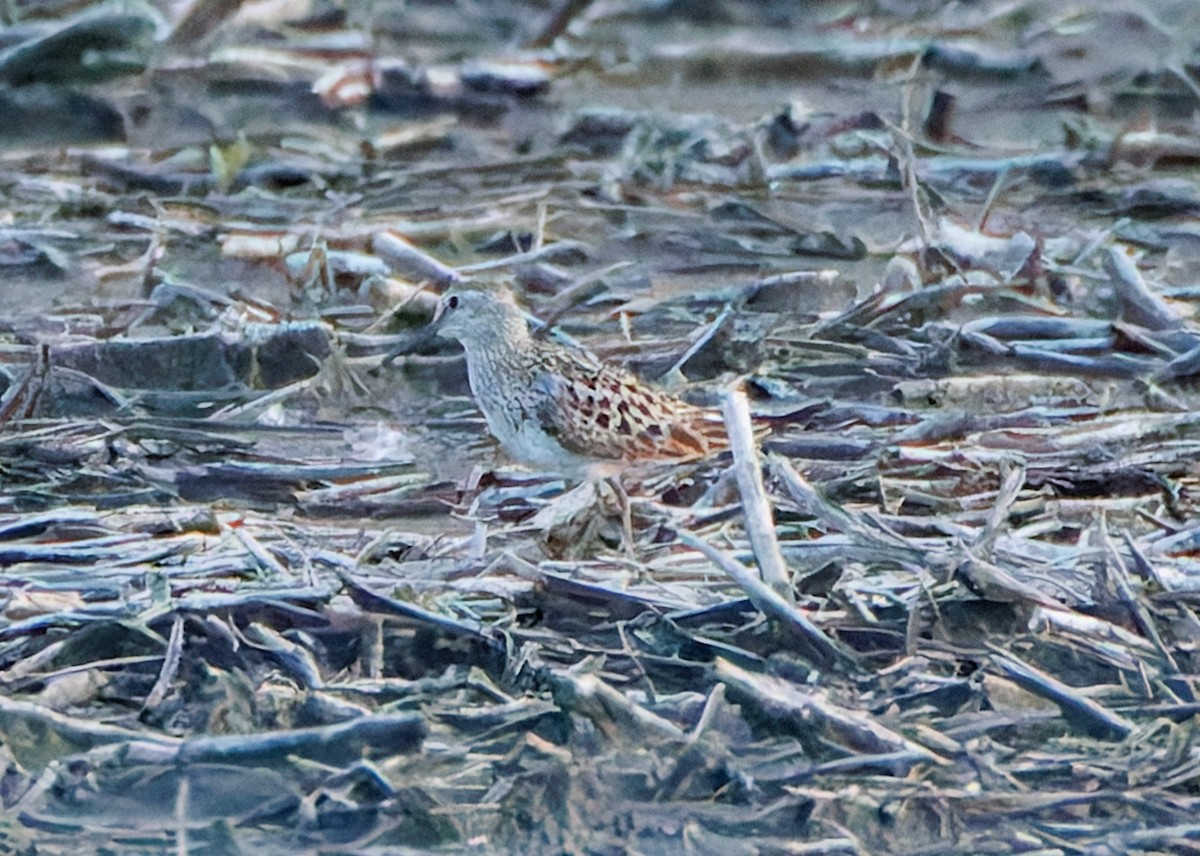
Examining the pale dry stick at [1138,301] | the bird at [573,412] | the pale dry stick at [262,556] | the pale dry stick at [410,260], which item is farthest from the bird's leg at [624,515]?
the pale dry stick at [1138,301]

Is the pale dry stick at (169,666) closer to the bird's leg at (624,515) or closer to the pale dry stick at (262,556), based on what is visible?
the pale dry stick at (262,556)

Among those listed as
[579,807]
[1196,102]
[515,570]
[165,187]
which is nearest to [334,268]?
[165,187]

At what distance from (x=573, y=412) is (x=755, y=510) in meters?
0.98

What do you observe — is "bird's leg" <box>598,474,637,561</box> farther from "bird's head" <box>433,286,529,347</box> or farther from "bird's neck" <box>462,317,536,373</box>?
"bird's head" <box>433,286,529,347</box>

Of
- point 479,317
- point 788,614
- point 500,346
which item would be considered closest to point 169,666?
point 788,614

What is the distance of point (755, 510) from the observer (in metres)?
3.91

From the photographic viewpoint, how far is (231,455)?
5184 millimetres

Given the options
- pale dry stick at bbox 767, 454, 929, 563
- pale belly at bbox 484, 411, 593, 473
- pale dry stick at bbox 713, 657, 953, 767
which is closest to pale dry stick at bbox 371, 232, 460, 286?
pale belly at bbox 484, 411, 593, 473

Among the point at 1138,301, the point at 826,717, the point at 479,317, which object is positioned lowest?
the point at 1138,301

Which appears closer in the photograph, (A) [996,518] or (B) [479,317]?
(A) [996,518]

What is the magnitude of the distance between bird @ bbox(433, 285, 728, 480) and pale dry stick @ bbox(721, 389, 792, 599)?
686 mm

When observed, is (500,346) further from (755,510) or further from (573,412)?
(755,510)

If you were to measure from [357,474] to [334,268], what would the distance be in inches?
69.9

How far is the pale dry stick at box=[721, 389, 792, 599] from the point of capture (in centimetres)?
383
